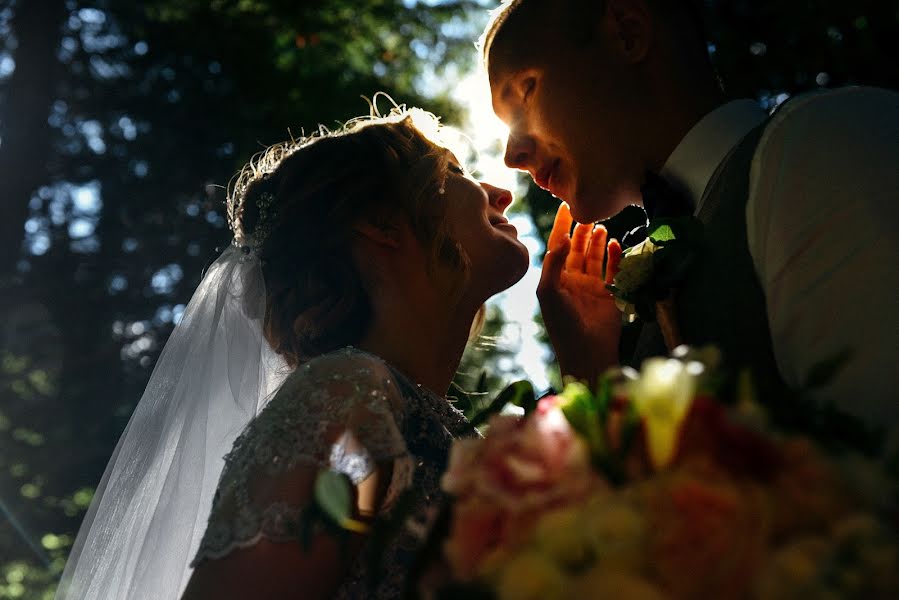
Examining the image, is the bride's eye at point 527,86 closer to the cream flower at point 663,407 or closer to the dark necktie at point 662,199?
the dark necktie at point 662,199

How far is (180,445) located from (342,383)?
0.89 meters

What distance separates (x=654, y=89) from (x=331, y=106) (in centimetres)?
634

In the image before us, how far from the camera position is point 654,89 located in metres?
2.78

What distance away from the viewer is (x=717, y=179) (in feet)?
7.72

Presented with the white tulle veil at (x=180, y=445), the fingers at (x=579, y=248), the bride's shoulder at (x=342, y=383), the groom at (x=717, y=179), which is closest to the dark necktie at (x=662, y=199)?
the groom at (x=717, y=179)

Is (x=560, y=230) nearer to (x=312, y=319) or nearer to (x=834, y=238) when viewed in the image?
(x=312, y=319)

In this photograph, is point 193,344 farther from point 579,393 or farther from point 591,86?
point 579,393

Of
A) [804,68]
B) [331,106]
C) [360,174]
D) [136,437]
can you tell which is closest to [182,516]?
[136,437]

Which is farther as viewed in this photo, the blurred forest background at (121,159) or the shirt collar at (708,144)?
the blurred forest background at (121,159)

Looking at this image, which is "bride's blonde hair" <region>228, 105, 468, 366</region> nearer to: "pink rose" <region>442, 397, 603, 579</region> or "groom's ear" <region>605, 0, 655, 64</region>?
"groom's ear" <region>605, 0, 655, 64</region>

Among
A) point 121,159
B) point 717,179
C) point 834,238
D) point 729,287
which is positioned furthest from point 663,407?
point 121,159

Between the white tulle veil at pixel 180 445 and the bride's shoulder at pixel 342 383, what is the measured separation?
61 centimetres

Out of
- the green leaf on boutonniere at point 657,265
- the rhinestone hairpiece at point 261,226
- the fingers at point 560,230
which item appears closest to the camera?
the green leaf on boutonniere at point 657,265

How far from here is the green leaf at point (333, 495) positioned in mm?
1053
